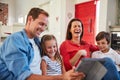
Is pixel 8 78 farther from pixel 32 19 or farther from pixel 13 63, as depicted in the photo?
pixel 32 19

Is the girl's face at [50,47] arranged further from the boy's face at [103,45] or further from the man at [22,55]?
the boy's face at [103,45]

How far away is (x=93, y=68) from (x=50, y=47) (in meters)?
0.63

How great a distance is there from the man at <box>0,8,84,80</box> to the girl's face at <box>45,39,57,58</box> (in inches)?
13.0

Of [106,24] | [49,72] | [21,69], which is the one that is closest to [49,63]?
[49,72]

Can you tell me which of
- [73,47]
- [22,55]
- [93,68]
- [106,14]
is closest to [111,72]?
[93,68]

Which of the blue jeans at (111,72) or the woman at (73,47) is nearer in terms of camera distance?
the blue jeans at (111,72)

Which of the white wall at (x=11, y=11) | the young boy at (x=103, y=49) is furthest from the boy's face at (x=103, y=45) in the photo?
the white wall at (x=11, y=11)

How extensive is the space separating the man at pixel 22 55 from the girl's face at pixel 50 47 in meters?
0.33

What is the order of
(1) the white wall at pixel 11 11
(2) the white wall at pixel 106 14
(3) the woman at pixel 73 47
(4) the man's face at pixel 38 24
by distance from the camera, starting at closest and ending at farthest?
1. (4) the man's face at pixel 38 24
2. (3) the woman at pixel 73 47
3. (2) the white wall at pixel 106 14
4. (1) the white wall at pixel 11 11

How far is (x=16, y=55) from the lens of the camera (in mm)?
1235

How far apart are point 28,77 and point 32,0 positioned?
769cm

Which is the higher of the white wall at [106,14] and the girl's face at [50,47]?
the white wall at [106,14]

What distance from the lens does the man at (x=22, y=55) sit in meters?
1.22

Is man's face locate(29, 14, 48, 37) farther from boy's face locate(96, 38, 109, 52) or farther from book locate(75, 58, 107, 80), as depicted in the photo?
boy's face locate(96, 38, 109, 52)
